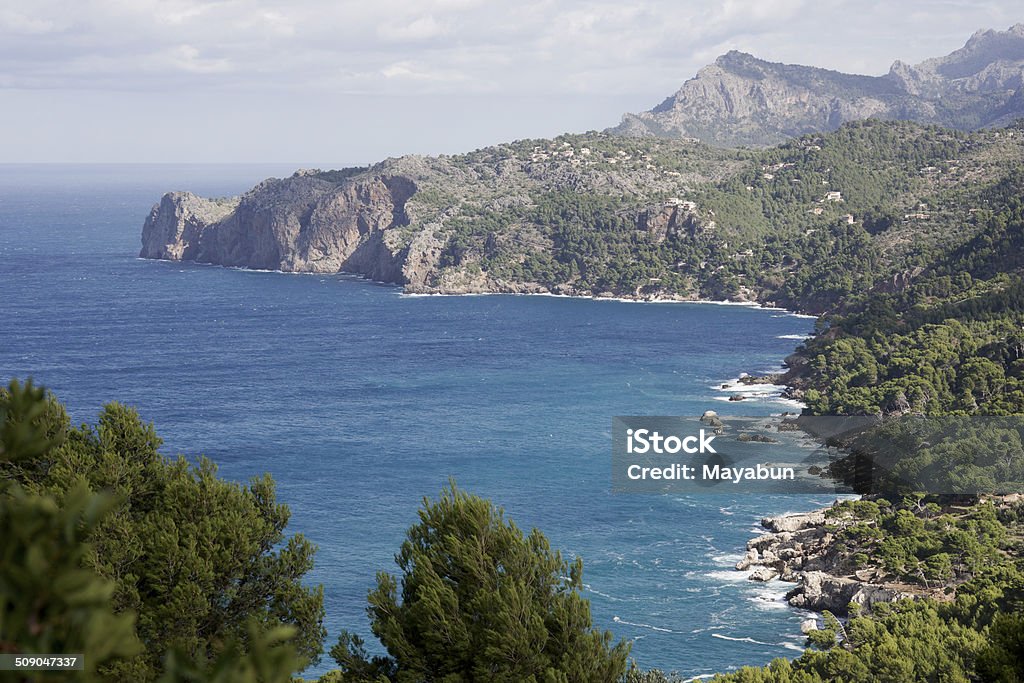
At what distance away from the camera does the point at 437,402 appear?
325 ft

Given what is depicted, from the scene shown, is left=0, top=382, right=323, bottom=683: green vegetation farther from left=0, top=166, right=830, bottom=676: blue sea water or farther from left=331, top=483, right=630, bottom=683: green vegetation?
left=0, top=166, right=830, bottom=676: blue sea water

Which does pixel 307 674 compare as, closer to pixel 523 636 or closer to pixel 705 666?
pixel 705 666

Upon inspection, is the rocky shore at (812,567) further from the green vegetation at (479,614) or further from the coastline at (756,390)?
the green vegetation at (479,614)

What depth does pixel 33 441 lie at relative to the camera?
710cm

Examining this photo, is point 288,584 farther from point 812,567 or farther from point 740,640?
point 812,567

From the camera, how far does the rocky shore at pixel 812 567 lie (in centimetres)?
5156

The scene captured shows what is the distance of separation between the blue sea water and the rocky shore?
1403 millimetres

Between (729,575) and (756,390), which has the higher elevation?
(756,390)

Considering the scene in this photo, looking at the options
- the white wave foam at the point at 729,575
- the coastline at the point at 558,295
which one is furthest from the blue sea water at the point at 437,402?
the coastline at the point at 558,295

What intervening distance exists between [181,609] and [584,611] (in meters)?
8.69

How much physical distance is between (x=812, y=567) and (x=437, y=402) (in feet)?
159

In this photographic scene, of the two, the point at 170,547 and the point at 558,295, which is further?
the point at 558,295

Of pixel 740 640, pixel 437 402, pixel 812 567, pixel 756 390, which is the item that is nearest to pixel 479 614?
pixel 740 640

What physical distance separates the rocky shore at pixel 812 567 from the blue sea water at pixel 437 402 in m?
1.40
